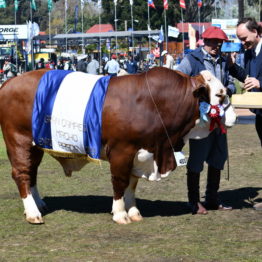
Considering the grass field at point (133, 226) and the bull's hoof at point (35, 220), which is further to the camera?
the bull's hoof at point (35, 220)

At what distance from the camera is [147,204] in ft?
26.0

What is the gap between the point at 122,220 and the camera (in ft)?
22.7

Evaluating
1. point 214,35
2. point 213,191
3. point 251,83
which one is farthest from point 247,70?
point 213,191

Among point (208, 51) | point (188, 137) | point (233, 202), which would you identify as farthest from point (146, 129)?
point (233, 202)

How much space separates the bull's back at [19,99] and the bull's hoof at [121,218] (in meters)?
1.27

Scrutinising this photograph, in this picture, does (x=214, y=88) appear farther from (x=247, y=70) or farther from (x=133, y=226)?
(x=133, y=226)

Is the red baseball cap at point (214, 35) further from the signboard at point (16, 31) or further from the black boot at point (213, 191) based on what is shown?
the signboard at point (16, 31)

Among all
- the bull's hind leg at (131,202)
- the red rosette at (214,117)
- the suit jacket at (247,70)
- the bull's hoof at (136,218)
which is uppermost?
the suit jacket at (247,70)

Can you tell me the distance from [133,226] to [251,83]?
74.2 inches

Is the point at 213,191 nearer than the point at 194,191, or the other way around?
the point at 194,191

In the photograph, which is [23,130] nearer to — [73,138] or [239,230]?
[73,138]

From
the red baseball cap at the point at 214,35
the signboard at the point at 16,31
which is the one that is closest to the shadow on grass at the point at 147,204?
the red baseball cap at the point at 214,35

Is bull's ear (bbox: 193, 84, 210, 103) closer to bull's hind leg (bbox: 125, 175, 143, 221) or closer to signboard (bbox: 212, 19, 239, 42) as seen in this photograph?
bull's hind leg (bbox: 125, 175, 143, 221)

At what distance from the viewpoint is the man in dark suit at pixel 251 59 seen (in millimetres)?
7211
